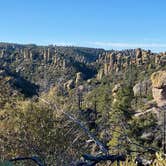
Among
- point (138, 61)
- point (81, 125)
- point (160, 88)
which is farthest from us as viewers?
point (138, 61)

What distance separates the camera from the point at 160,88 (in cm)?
5581

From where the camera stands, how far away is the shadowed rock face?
182 ft

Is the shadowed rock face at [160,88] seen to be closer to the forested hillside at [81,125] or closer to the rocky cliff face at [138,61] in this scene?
the forested hillside at [81,125]

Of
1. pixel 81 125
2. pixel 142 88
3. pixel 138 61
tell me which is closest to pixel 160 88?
pixel 142 88

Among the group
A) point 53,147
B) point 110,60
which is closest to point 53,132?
point 53,147

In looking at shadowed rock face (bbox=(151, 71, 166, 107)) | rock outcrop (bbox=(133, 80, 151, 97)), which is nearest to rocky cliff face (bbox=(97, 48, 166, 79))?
rock outcrop (bbox=(133, 80, 151, 97))

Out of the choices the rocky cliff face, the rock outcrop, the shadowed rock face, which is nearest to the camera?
the shadowed rock face

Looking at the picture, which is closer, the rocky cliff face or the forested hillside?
the forested hillside

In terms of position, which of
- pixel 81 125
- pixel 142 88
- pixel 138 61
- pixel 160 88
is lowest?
pixel 142 88

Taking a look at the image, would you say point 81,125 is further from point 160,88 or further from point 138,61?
A: point 138,61

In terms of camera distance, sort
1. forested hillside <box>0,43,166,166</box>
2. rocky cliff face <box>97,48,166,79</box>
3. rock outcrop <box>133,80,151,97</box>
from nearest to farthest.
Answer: forested hillside <box>0,43,166,166</box> < rock outcrop <box>133,80,151,97</box> < rocky cliff face <box>97,48,166,79</box>

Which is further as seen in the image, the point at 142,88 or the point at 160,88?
the point at 142,88

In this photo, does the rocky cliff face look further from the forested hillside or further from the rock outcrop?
the rock outcrop

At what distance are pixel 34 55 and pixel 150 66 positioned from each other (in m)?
70.3
